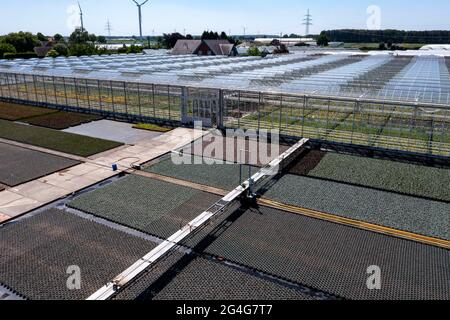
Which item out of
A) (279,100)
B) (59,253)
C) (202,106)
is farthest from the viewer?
(202,106)

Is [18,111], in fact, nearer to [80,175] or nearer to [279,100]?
[80,175]

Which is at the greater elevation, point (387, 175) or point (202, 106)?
point (202, 106)

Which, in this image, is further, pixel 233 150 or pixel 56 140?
pixel 56 140

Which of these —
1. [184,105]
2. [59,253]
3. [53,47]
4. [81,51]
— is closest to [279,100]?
[184,105]

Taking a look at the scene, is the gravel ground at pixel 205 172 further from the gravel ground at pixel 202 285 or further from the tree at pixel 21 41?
the tree at pixel 21 41

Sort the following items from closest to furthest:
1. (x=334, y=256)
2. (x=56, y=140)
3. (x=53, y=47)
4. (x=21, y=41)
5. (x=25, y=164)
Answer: (x=334, y=256)
(x=25, y=164)
(x=56, y=140)
(x=21, y=41)
(x=53, y=47)

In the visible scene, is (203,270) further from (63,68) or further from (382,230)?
(63,68)
